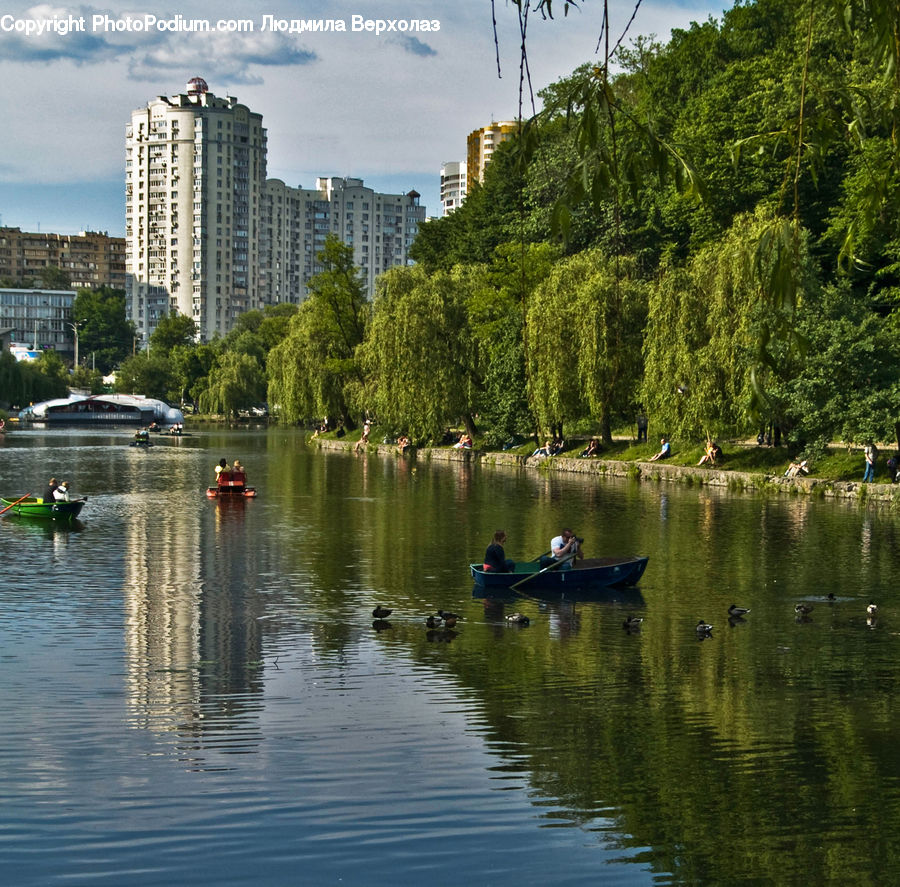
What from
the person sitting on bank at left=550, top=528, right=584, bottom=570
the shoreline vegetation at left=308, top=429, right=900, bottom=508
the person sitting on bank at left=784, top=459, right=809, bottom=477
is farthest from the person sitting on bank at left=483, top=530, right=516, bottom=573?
the person sitting on bank at left=784, top=459, right=809, bottom=477

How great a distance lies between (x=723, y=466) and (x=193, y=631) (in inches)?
Result: 1306

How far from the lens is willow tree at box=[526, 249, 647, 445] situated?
5353 cm

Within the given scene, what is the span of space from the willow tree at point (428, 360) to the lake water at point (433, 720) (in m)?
34.5

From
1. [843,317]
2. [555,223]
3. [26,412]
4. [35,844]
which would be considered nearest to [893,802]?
[555,223]

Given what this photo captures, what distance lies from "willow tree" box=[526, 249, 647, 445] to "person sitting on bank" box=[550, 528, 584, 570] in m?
29.4

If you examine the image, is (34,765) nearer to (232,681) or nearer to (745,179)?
(232,681)

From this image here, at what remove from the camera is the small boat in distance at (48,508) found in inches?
1366

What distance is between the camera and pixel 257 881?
371 inches

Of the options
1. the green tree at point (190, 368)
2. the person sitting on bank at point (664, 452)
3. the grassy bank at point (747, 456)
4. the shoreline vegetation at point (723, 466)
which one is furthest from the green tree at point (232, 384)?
the person sitting on bank at point (664, 452)

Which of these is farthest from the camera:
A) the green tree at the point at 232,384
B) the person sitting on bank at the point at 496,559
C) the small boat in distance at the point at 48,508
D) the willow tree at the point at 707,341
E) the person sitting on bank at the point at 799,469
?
the green tree at the point at 232,384

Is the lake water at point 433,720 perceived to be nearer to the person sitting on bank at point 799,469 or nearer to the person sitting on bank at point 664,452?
the person sitting on bank at point 799,469

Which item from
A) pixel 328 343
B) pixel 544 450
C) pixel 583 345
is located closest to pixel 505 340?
pixel 544 450

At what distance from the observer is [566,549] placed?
23.4 metres

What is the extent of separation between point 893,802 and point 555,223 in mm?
6915
